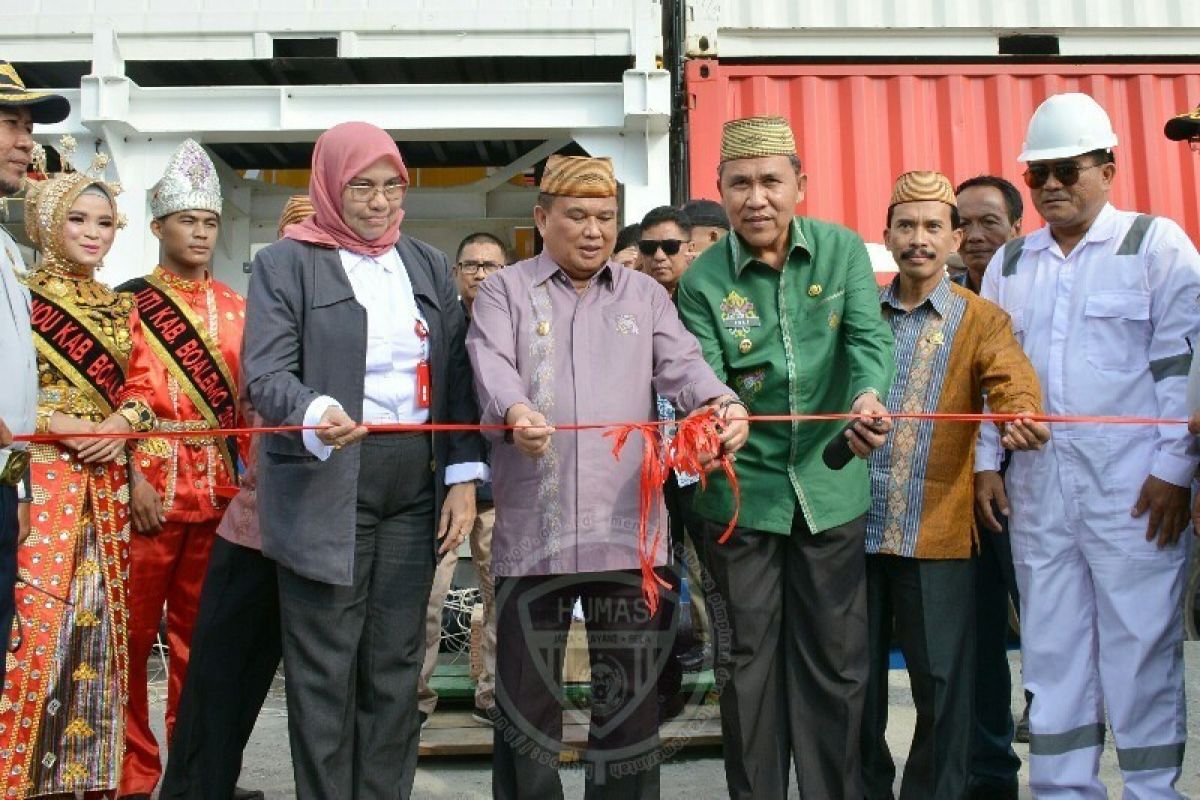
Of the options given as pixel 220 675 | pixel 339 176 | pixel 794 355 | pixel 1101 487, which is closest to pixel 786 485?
pixel 794 355

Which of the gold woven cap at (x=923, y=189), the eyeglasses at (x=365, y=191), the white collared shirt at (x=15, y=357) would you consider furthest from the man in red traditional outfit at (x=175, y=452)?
the gold woven cap at (x=923, y=189)

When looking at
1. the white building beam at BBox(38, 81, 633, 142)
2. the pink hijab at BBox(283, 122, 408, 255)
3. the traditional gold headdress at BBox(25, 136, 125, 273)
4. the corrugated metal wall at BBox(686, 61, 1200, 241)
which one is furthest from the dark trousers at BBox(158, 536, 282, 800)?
the corrugated metal wall at BBox(686, 61, 1200, 241)

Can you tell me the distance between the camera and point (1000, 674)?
151 inches

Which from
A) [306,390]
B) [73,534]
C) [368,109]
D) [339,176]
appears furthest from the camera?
[368,109]

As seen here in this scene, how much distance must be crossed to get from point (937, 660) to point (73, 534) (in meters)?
2.65

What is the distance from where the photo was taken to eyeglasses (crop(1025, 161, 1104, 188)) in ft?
11.2

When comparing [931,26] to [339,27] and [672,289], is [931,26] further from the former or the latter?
[339,27]

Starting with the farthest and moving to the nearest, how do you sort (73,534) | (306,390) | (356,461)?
(73,534) → (356,461) → (306,390)

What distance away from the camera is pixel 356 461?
9.61ft

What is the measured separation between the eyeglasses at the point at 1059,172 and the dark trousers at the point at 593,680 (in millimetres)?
1753

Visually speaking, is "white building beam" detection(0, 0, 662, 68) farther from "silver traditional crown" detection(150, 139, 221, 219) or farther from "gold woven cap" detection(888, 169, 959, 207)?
"gold woven cap" detection(888, 169, 959, 207)

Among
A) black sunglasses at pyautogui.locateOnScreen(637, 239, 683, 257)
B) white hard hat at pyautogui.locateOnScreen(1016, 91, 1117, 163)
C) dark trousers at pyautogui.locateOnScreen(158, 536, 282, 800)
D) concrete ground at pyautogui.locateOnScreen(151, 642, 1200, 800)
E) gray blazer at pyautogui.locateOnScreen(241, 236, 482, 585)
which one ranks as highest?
white hard hat at pyautogui.locateOnScreen(1016, 91, 1117, 163)

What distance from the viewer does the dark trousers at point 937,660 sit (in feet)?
10.5

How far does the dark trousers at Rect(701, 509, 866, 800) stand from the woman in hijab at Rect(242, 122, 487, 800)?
0.80m
